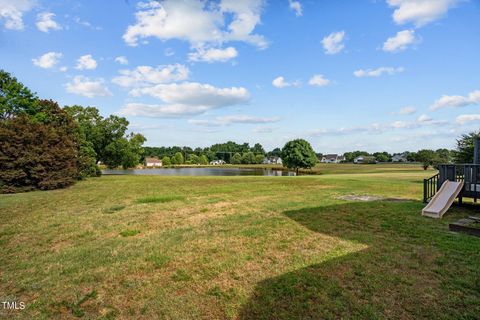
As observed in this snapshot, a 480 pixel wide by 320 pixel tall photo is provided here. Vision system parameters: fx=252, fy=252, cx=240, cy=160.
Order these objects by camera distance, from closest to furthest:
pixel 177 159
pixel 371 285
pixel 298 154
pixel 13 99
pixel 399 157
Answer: pixel 371 285 → pixel 13 99 → pixel 298 154 → pixel 177 159 → pixel 399 157

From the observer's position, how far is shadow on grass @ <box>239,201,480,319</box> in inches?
125

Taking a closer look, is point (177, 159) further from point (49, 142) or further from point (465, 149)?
point (465, 149)

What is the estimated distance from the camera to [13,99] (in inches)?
881

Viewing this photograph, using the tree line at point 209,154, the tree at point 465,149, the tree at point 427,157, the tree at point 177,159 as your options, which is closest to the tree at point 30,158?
the tree at point 465,149

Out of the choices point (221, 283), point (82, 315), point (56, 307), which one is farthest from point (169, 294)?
point (56, 307)

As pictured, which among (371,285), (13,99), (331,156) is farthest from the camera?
(331,156)

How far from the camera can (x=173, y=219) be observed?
8070 millimetres

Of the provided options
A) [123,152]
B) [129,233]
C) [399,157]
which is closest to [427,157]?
[123,152]

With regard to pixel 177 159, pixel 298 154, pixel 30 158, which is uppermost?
pixel 298 154

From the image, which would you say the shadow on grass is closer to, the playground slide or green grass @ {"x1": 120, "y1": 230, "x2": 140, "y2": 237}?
the playground slide

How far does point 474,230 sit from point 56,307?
8514 mm

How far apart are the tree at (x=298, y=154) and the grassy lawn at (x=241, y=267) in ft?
158

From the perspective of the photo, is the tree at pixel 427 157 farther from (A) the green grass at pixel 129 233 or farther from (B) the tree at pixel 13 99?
(B) the tree at pixel 13 99

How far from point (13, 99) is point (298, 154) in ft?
154
